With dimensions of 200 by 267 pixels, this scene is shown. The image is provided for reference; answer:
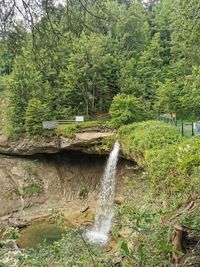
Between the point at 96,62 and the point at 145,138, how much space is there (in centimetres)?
767

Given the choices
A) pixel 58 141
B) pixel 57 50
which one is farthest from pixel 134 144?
pixel 57 50

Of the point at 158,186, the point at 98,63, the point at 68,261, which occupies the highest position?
the point at 98,63

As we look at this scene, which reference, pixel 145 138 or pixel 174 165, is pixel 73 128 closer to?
pixel 145 138

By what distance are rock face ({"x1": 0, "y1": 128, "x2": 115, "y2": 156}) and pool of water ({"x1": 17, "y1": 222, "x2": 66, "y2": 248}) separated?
3.44m

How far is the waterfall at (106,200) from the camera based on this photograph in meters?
13.6

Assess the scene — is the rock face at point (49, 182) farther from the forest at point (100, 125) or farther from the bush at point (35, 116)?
the bush at point (35, 116)

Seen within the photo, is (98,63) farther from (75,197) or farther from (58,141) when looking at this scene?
(75,197)

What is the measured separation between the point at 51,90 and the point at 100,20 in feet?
46.2

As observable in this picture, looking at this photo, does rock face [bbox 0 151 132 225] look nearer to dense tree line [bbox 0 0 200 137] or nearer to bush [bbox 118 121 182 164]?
dense tree line [bbox 0 0 200 137]

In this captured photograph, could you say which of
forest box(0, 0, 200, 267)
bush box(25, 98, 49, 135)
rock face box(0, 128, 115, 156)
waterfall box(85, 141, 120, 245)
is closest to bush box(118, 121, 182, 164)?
forest box(0, 0, 200, 267)

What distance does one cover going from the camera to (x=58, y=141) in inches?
631

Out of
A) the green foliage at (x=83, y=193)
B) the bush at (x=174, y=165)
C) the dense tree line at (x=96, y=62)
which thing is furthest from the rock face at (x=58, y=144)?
the bush at (x=174, y=165)

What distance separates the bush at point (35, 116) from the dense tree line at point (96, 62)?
45 mm

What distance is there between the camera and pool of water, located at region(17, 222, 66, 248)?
504 inches
